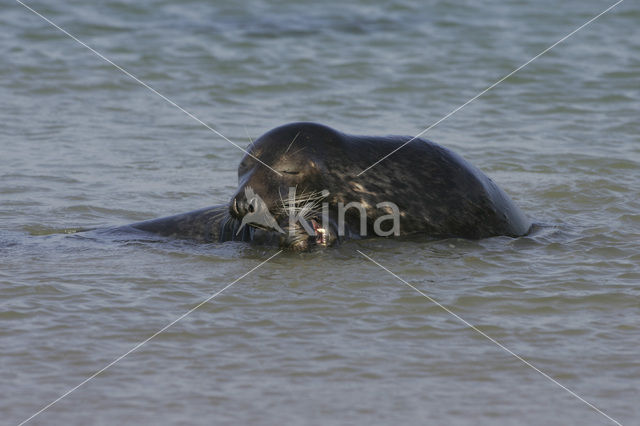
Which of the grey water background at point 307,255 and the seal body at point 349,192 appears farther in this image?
the seal body at point 349,192

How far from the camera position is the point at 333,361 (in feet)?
13.8

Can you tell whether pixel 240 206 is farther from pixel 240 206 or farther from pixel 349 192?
pixel 349 192

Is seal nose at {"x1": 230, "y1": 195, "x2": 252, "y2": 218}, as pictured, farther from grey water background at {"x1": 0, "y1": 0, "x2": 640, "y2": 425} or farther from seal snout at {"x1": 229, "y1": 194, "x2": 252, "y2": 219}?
grey water background at {"x1": 0, "y1": 0, "x2": 640, "y2": 425}

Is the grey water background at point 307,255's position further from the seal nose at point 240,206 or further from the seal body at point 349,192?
the seal nose at point 240,206

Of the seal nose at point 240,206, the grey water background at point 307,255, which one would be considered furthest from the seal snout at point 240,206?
the grey water background at point 307,255

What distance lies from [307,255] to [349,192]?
473 mm

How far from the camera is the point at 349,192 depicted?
5.93 metres

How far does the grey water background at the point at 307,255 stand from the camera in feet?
12.8

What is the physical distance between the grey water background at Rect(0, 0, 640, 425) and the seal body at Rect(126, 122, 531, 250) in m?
0.14

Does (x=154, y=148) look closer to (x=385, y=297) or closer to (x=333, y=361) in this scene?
Result: (x=385, y=297)

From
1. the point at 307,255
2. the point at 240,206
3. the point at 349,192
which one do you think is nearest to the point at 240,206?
the point at 240,206

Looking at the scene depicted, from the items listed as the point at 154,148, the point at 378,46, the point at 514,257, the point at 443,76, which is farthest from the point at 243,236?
the point at 378,46

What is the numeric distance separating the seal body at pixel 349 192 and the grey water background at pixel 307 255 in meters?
0.14

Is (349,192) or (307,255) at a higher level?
(349,192)
